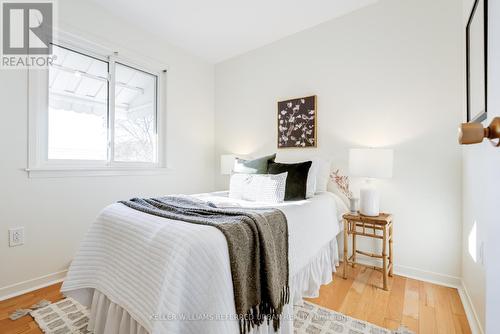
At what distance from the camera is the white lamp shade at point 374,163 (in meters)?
2.09

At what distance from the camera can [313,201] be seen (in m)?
2.13

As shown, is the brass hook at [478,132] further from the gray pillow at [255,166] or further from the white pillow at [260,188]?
the gray pillow at [255,166]

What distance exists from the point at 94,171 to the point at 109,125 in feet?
1.78

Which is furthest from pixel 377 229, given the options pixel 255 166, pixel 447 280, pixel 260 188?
pixel 255 166

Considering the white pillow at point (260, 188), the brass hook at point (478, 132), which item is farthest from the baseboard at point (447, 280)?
the brass hook at point (478, 132)

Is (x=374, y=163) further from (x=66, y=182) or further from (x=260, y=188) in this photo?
(x=66, y=182)

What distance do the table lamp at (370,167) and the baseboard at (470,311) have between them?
0.82m

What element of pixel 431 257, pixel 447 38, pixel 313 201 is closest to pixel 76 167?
pixel 313 201

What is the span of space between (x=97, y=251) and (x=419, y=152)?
268 centimetres

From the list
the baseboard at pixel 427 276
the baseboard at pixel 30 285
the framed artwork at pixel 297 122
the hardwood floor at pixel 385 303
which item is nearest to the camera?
the hardwood floor at pixel 385 303

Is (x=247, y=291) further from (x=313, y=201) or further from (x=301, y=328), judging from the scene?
(x=313, y=201)

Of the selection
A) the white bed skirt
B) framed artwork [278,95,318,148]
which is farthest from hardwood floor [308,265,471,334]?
framed artwork [278,95,318,148]

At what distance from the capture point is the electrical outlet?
1.99 metres

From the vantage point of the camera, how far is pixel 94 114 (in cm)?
260
